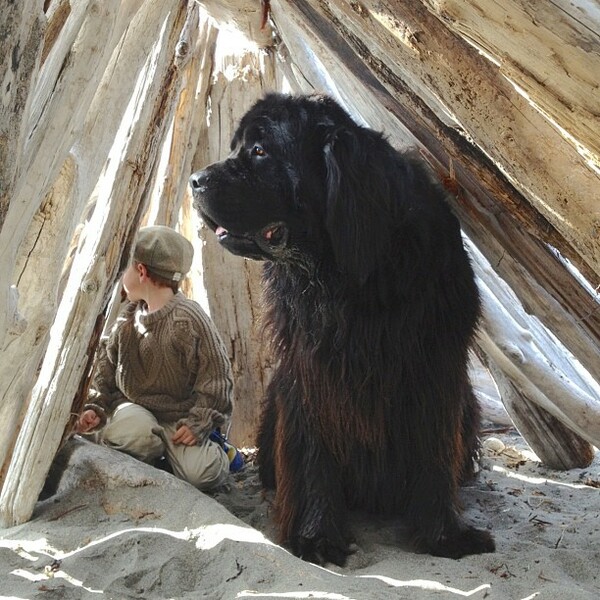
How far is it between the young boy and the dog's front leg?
48 centimetres

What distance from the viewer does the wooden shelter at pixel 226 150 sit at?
74.8 inches

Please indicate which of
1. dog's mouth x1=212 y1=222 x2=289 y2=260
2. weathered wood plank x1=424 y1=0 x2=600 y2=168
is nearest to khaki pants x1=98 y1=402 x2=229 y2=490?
dog's mouth x1=212 y1=222 x2=289 y2=260

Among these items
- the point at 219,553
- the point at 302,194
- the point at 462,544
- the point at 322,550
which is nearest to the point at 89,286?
the point at 302,194

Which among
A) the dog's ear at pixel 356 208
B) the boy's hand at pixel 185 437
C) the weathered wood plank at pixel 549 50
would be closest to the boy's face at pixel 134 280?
the boy's hand at pixel 185 437

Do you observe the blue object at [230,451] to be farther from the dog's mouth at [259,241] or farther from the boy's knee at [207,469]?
the dog's mouth at [259,241]

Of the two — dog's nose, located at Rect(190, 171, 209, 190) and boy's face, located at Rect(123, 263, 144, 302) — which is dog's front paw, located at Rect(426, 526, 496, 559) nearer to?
dog's nose, located at Rect(190, 171, 209, 190)

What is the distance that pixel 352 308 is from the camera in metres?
3.03

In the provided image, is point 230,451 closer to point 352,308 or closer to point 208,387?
point 208,387

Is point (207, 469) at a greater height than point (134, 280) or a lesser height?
lesser

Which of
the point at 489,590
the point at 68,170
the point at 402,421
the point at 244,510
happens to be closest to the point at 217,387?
the point at 244,510

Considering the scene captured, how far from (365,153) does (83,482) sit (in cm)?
164

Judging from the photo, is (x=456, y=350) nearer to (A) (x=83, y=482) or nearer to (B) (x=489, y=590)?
(B) (x=489, y=590)

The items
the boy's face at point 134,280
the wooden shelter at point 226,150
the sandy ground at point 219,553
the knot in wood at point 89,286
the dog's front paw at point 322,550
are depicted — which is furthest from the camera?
the boy's face at point 134,280

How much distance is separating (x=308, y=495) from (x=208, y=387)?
784 mm
